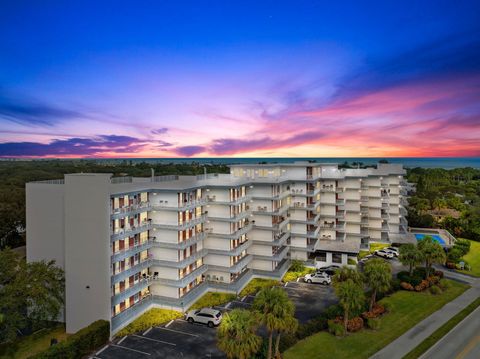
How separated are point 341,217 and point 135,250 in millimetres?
41963

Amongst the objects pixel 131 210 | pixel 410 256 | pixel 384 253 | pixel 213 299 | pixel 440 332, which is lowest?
pixel 440 332

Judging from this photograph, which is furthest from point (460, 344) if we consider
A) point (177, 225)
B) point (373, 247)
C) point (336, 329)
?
point (373, 247)

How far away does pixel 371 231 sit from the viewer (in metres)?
73.4

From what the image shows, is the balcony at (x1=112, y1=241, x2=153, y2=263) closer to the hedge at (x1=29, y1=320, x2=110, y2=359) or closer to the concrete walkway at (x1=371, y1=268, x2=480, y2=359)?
the hedge at (x1=29, y1=320, x2=110, y2=359)

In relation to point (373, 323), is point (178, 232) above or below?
above

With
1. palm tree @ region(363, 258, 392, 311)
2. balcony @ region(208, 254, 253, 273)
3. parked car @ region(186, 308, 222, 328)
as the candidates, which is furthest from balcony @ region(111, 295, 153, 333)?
palm tree @ region(363, 258, 392, 311)

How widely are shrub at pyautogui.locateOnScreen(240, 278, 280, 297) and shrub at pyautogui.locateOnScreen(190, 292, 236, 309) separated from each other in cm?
209

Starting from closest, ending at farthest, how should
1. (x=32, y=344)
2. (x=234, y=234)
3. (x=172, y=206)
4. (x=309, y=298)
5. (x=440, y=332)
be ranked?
(x=32, y=344) → (x=440, y=332) → (x=172, y=206) → (x=309, y=298) → (x=234, y=234)

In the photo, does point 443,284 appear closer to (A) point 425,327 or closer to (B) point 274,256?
(A) point 425,327

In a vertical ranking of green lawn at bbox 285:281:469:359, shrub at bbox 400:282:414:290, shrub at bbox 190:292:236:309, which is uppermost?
shrub at bbox 400:282:414:290

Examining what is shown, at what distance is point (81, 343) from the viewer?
30.4 m

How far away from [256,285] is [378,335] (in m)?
18.7

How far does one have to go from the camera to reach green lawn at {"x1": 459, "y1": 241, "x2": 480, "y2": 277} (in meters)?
55.7

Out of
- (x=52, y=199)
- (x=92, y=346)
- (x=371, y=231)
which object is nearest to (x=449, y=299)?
(x=371, y=231)
